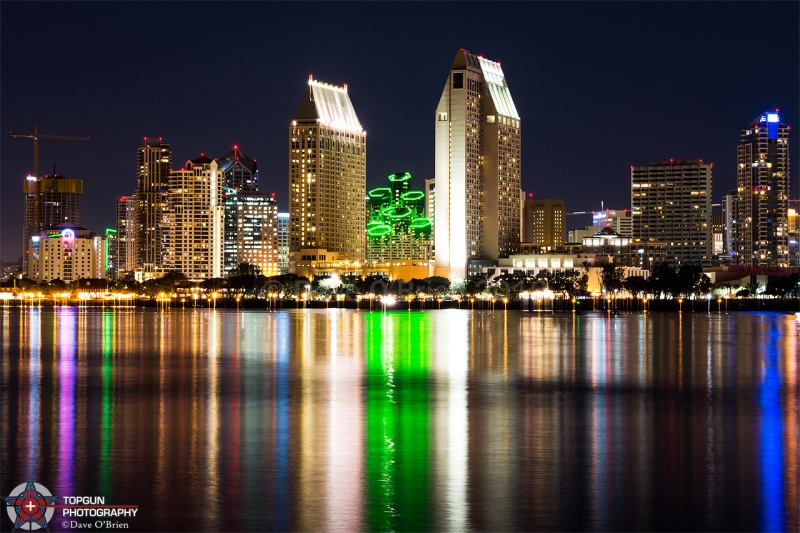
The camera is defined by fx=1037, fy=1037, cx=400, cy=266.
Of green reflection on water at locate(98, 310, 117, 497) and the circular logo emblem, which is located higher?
green reflection on water at locate(98, 310, 117, 497)

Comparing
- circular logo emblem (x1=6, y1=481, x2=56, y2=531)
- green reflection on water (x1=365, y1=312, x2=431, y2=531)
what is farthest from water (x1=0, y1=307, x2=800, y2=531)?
circular logo emblem (x1=6, y1=481, x2=56, y2=531)

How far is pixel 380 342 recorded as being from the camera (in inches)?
2827

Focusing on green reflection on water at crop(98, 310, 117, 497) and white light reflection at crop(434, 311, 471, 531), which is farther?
green reflection on water at crop(98, 310, 117, 497)

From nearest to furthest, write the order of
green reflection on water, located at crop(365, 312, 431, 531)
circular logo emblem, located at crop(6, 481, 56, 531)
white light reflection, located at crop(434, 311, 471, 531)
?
1. circular logo emblem, located at crop(6, 481, 56, 531)
2. green reflection on water, located at crop(365, 312, 431, 531)
3. white light reflection, located at crop(434, 311, 471, 531)

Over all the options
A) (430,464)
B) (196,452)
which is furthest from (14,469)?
(430,464)

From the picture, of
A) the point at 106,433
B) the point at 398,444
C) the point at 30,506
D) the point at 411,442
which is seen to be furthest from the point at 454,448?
the point at 30,506

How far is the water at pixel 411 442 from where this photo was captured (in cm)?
1961

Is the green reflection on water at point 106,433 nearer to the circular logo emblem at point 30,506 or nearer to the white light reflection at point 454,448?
the circular logo emblem at point 30,506

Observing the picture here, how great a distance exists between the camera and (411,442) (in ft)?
88.0

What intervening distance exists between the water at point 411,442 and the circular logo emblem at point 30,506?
25 cm

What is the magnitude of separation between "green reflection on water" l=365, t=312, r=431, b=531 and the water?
0.24ft

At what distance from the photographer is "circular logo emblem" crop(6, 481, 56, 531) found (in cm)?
1881

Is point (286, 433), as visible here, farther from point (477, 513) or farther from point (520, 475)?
point (477, 513)

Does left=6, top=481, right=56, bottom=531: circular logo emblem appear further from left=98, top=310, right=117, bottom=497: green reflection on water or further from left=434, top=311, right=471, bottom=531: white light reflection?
left=434, top=311, right=471, bottom=531: white light reflection
